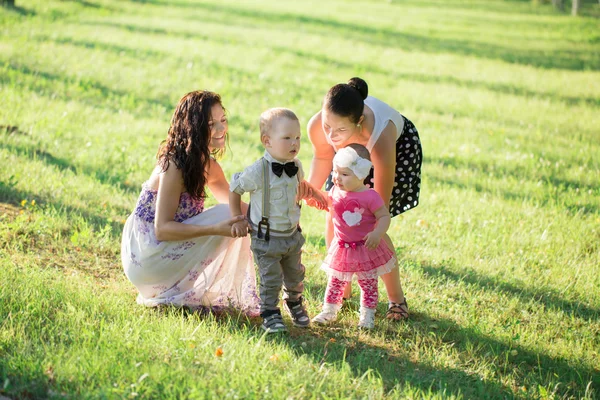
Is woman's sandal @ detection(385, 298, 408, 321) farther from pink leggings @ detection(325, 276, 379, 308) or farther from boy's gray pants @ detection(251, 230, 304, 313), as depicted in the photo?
boy's gray pants @ detection(251, 230, 304, 313)

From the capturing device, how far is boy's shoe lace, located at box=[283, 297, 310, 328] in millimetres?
4270

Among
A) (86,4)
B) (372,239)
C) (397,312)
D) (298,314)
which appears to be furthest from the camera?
(86,4)

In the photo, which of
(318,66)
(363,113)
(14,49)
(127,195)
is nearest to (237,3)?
(318,66)

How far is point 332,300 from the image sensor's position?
4414 mm

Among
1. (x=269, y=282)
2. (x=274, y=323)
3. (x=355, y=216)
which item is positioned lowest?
(x=274, y=323)

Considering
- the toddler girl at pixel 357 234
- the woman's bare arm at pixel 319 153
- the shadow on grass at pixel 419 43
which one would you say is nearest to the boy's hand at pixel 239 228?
the toddler girl at pixel 357 234

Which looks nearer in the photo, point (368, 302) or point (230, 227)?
point (230, 227)

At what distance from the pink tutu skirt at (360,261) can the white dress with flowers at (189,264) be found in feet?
1.90

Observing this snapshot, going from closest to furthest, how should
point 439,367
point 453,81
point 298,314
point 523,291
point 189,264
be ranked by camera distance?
point 439,367
point 298,314
point 189,264
point 523,291
point 453,81

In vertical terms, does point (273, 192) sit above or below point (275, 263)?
above

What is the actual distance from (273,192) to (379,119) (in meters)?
0.84

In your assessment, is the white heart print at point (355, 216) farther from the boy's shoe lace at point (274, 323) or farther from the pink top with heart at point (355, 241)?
the boy's shoe lace at point (274, 323)

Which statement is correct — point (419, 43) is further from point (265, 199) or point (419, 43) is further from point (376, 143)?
point (265, 199)

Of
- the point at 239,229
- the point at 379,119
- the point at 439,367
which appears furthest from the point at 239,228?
the point at 439,367
